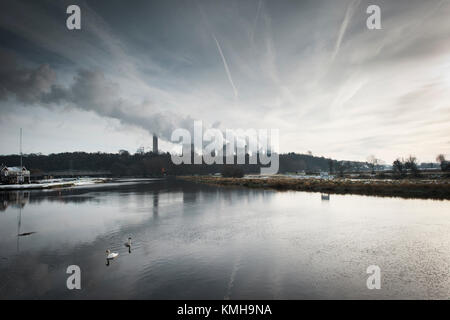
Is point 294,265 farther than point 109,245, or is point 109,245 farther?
point 109,245

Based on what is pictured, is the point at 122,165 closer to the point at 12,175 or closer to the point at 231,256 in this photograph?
the point at 12,175

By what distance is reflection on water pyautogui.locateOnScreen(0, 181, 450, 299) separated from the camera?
8.88 metres

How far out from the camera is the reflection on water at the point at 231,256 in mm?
8875

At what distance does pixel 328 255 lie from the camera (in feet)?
40.3

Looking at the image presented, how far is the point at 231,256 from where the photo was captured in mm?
12305

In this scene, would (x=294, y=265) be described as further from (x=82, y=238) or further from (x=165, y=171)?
(x=165, y=171)

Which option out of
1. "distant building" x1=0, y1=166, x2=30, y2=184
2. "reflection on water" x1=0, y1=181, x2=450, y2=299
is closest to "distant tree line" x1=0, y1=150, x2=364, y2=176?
"distant building" x1=0, y1=166, x2=30, y2=184

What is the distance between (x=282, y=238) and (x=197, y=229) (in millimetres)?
6117

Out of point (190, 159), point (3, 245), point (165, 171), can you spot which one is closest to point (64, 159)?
point (165, 171)

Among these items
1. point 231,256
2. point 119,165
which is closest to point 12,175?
point 231,256

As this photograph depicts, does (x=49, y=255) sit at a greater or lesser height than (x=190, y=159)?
lesser
